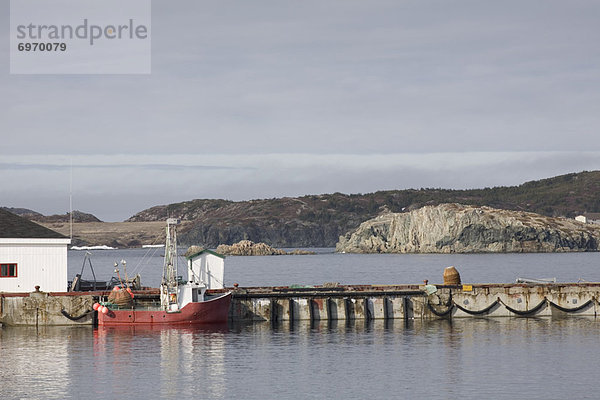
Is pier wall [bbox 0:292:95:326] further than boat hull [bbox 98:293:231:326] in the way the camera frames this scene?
Yes

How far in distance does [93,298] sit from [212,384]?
2454 centimetres

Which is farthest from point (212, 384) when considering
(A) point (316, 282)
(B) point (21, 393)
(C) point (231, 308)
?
(A) point (316, 282)

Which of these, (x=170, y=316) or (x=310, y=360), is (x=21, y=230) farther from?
(x=310, y=360)

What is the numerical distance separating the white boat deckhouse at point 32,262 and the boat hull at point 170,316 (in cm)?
484

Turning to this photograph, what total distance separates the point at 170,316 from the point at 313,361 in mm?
17422

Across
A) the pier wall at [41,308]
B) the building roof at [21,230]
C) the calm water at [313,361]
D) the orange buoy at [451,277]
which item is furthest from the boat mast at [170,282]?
the orange buoy at [451,277]

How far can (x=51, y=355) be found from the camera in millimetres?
52438

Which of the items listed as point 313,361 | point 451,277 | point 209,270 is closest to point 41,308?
point 209,270

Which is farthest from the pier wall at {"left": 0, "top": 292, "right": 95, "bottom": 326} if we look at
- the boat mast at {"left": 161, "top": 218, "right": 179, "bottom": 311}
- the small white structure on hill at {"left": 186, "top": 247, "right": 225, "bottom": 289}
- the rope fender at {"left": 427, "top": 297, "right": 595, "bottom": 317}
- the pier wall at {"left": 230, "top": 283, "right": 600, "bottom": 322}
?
the rope fender at {"left": 427, "top": 297, "right": 595, "bottom": 317}

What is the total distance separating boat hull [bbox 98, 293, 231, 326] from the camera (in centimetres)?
6328

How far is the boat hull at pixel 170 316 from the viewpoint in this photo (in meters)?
63.3

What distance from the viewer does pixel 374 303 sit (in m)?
66.6

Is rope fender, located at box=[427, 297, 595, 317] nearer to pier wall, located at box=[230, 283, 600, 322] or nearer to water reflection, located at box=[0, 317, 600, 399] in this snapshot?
pier wall, located at box=[230, 283, 600, 322]

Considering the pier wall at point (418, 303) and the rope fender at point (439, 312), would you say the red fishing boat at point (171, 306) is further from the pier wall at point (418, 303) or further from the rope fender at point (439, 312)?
the rope fender at point (439, 312)
